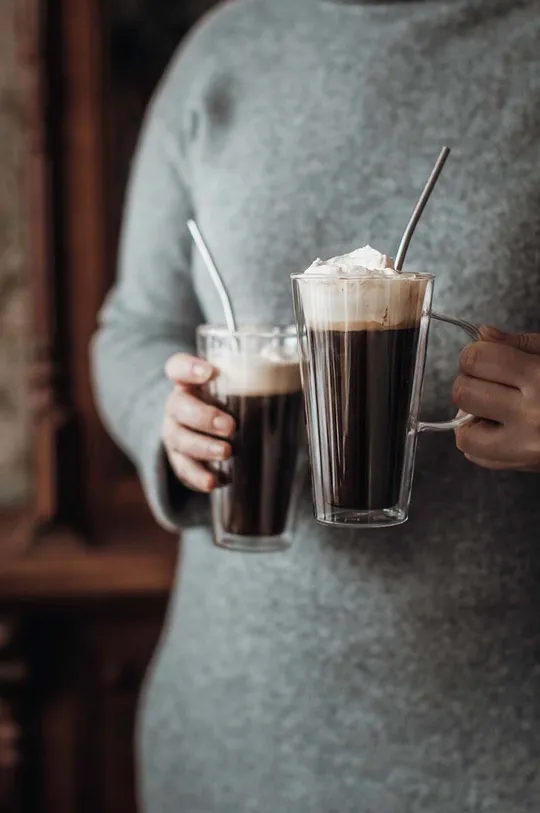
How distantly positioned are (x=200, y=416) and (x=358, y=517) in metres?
0.14

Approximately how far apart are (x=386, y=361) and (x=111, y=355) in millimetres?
404

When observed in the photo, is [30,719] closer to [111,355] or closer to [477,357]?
[111,355]

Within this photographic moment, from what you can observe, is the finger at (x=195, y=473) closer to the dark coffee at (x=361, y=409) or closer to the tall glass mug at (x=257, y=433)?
the tall glass mug at (x=257, y=433)

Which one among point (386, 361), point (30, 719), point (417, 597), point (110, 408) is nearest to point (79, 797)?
point (30, 719)

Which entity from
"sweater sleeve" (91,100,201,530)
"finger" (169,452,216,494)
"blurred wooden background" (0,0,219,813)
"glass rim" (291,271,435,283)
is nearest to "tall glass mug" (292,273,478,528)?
"glass rim" (291,271,435,283)

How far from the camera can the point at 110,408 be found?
875 millimetres

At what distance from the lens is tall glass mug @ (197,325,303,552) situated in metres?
0.65

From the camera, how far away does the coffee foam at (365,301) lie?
0.52 m

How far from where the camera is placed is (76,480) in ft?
4.38

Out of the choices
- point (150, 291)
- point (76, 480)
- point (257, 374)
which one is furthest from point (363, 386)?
point (76, 480)

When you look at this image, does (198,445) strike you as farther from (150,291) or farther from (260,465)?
(150,291)

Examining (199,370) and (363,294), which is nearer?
(363,294)

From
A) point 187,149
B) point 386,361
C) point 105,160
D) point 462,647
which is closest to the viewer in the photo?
point 386,361

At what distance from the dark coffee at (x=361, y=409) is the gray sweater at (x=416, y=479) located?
0.48 ft
